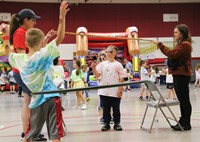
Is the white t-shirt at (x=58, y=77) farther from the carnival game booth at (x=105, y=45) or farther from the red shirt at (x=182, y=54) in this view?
the carnival game booth at (x=105, y=45)

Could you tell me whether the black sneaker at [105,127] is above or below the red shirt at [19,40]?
below

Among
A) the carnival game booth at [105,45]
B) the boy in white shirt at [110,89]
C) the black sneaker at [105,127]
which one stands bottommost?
the black sneaker at [105,127]

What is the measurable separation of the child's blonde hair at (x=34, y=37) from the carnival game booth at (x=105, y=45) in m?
11.8

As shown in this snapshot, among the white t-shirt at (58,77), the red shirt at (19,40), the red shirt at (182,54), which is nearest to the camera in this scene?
the red shirt at (19,40)

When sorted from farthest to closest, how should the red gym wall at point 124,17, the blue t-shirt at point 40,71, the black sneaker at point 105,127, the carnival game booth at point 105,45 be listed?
the red gym wall at point 124,17, the carnival game booth at point 105,45, the black sneaker at point 105,127, the blue t-shirt at point 40,71

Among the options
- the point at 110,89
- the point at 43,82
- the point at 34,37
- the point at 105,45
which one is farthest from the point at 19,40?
the point at 105,45

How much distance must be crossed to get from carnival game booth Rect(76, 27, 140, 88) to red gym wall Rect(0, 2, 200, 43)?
9.96ft

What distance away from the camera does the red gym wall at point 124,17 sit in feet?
63.3

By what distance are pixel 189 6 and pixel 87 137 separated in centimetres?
1779

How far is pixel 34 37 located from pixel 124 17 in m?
17.6

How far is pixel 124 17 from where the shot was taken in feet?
65.2

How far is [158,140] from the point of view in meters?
4.11

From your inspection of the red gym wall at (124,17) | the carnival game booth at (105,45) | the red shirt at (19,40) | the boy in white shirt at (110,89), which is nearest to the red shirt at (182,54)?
the boy in white shirt at (110,89)

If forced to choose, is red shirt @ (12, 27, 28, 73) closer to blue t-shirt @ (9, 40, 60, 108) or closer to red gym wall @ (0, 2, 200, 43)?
blue t-shirt @ (9, 40, 60, 108)
